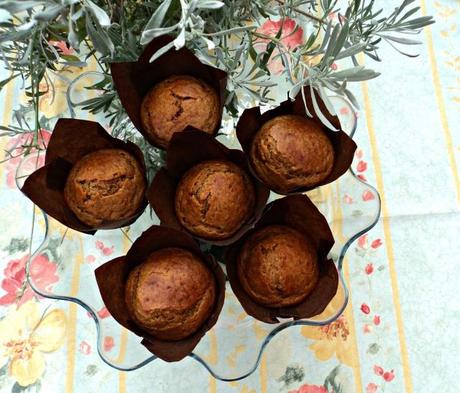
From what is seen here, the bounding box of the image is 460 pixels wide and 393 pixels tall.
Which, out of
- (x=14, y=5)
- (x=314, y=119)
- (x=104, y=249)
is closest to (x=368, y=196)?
(x=314, y=119)

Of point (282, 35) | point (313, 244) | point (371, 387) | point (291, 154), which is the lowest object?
point (371, 387)

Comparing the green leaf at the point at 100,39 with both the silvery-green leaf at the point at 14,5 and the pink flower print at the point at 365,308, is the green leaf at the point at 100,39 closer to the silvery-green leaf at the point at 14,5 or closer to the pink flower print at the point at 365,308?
the silvery-green leaf at the point at 14,5

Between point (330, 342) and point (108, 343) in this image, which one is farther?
point (330, 342)

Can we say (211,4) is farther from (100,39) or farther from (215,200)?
(215,200)

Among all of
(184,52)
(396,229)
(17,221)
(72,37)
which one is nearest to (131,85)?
(184,52)

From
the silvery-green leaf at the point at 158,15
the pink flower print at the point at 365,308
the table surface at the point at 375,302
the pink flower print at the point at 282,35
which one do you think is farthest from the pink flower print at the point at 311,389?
the silvery-green leaf at the point at 158,15

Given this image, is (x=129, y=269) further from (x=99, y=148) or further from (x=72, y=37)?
(x=72, y=37)
